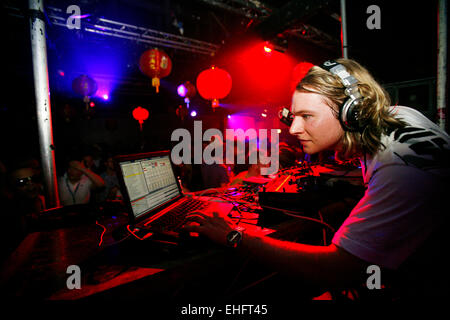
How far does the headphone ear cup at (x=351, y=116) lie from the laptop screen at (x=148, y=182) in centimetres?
99

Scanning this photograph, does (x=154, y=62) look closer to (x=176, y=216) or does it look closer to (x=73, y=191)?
(x=73, y=191)

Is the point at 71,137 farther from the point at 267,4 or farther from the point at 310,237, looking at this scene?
the point at 310,237

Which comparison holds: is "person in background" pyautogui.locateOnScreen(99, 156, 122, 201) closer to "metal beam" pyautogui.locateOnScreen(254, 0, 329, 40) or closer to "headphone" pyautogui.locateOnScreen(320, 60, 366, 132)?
"headphone" pyautogui.locateOnScreen(320, 60, 366, 132)

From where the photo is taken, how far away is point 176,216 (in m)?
1.15

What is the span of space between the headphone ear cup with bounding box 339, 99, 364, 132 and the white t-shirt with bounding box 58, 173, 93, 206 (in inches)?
120

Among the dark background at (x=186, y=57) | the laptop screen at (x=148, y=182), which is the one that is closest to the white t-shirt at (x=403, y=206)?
the laptop screen at (x=148, y=182)

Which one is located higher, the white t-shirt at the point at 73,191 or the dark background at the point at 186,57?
the dark background at the point at 186,57

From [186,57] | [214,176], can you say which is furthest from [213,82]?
[186,57]

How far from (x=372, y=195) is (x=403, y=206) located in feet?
0.28

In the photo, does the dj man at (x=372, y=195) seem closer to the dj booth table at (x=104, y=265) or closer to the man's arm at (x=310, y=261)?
the man's arm at (x=310, y=261)

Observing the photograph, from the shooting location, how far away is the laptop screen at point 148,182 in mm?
1015
